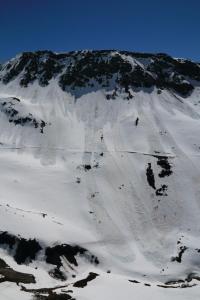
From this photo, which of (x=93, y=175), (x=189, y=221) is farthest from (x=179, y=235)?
(x=93, y=175)

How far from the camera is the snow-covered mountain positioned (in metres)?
42.7

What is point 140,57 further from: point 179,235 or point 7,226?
point 7,226

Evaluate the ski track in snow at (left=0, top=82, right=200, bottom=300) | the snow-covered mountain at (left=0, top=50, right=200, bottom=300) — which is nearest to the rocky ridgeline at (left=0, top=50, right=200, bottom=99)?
the snow-covered mountain at (left=0, top=50, right=200, bottom=300)

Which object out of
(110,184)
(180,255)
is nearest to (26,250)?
(180,255)

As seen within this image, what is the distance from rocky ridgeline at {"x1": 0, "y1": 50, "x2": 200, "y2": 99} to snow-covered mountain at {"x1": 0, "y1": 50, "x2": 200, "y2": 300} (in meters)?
0.24

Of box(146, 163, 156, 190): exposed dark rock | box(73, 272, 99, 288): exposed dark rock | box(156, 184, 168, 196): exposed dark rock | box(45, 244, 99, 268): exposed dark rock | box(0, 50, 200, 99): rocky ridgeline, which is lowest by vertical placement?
box(73, 272, 99, 288): exposed dark rock

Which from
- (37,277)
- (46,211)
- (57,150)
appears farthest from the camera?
(57,150)

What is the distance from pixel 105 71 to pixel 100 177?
37.0 metres

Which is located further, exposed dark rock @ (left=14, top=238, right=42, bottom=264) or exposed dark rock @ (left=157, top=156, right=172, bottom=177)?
exposed dark rock @ (left=157, top=156, right=172, bottom=177)

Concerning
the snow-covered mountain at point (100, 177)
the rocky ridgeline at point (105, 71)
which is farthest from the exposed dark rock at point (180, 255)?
the rocky ridgeline at point (105, 71)

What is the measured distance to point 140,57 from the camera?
9725 centimetres

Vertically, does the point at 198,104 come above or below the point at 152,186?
above

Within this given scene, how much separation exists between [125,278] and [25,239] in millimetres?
10746

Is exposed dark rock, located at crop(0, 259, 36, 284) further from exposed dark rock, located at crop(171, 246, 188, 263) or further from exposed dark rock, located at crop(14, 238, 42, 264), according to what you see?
exposed dark rock, located at crop(171, 246, 188, 263)
